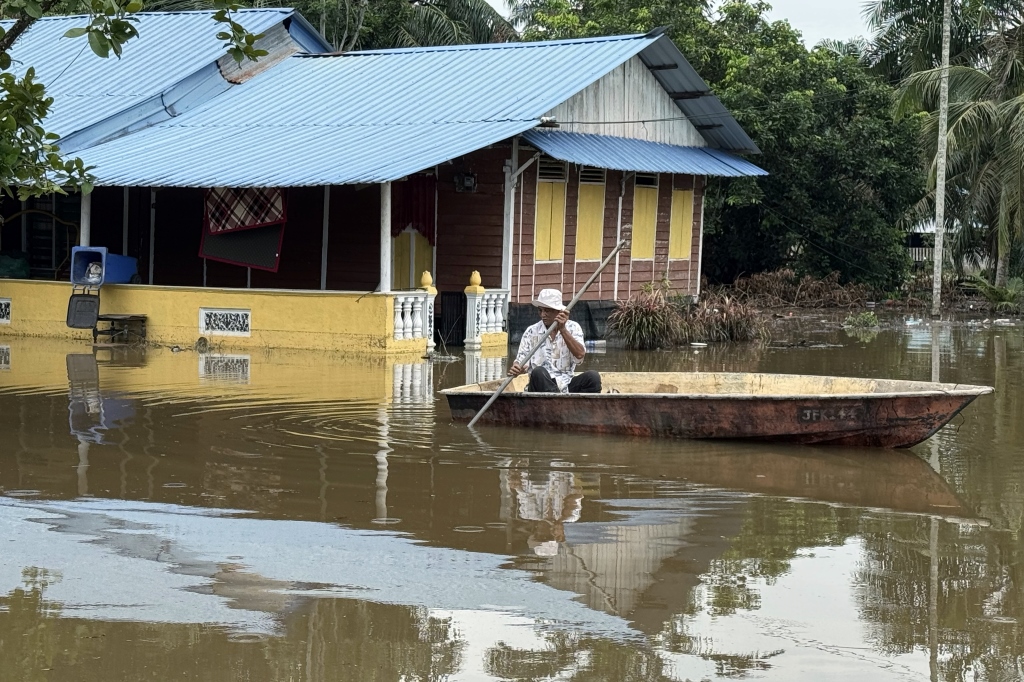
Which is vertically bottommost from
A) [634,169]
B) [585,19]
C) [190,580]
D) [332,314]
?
[190,580]

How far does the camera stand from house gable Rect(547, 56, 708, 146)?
21.5 meters

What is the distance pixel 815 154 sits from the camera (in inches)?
1136

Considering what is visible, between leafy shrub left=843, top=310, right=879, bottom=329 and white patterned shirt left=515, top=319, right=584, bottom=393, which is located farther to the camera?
leafy shrub left=843, top=310, right=879, bottom=329

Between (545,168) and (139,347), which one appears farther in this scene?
(545,168)

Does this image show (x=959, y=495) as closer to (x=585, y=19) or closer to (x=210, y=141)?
→ (x=210, y=141)

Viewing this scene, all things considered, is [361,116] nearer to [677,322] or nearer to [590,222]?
[590,222]

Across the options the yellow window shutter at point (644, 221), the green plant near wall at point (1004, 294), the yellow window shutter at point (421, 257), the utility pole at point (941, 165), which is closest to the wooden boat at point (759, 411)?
the yellow window shutter at point (421, 257)

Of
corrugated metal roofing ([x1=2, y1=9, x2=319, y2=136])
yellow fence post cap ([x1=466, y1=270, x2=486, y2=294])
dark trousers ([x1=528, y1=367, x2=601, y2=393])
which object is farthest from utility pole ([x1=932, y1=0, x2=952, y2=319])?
dark trousers ([x1=528, y1=367, x2=601, y2=393])

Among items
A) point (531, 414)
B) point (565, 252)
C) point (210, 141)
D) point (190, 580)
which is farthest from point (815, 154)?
point (190, 580)

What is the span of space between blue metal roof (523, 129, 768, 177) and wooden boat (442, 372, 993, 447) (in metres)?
8.11

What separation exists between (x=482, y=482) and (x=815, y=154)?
68.5 ft

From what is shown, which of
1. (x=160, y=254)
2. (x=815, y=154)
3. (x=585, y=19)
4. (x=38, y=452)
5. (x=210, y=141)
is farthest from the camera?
(x=585, y=19)

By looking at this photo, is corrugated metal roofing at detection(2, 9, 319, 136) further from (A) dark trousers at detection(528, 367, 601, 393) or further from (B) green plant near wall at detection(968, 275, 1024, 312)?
(B) green plant near wall at detection(968, 275, 1024, 312)

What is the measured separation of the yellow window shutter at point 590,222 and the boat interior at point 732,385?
9142 millimetres
